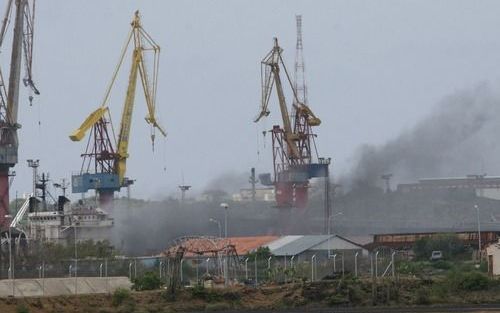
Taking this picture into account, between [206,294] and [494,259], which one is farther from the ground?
[494,259]

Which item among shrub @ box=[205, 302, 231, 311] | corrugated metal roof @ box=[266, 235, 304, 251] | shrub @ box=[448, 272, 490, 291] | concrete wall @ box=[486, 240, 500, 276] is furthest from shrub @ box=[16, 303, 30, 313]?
corrugated metal roof @ box=[266, 235, 304, 251]

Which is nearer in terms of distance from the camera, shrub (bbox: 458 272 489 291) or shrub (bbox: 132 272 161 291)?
shrub (bbox: 458 272 489 291)

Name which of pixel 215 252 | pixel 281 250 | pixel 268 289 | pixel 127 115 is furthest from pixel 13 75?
pixel 268 289

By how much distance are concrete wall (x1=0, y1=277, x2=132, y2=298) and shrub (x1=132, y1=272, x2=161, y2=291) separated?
96 centimetres

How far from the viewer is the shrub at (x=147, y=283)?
9515 centimetres

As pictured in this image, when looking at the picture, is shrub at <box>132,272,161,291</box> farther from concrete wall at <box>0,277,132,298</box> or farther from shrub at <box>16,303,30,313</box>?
shrub at <box>16,303,30,313</box>

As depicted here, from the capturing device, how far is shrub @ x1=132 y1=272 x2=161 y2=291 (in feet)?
312

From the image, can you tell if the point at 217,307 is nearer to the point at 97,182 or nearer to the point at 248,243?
the point at 248,243

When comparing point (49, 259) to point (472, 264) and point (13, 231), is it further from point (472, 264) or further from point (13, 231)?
point (472, 264)

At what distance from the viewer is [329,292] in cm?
8669

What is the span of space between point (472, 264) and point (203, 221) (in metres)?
75.6

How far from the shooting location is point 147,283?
95.9 meters

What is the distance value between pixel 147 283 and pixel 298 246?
59202mm

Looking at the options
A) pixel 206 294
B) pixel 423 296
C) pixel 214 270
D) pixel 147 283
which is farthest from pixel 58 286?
pixel 423 296
